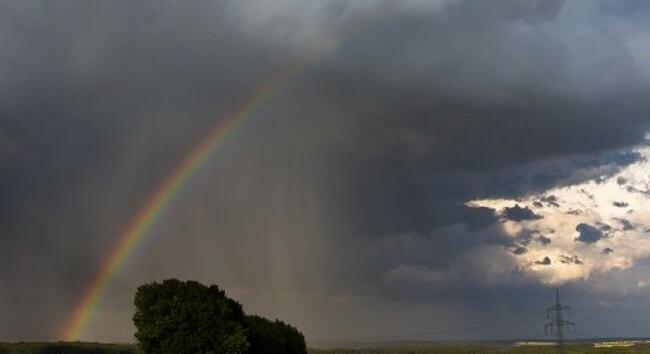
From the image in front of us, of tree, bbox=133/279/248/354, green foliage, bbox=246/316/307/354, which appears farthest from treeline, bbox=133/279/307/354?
green foliage, bbox=246/316/307/354

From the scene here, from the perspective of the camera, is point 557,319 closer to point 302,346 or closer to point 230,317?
point 302,346

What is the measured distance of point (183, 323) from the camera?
96000mm

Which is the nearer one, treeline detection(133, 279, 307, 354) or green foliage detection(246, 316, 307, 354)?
treeline detection(133, 279, 307, 354)

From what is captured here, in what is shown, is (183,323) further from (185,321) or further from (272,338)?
(272,338)

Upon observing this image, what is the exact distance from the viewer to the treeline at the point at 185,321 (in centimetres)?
9469

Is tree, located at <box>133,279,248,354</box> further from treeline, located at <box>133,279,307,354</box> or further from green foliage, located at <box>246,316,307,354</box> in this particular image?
green foliage, located at <box>246,316,307,354</box>

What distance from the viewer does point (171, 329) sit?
95812 mm

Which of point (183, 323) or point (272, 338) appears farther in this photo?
point (272, 338)

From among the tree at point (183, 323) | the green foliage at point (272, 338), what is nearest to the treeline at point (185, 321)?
the tree at point (183, 323)

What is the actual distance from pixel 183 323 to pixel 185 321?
43cm

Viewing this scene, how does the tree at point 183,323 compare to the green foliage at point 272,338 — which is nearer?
the tree at point 183,323

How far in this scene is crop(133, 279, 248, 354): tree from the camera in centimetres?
9462

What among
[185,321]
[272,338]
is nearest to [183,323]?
[185,321]

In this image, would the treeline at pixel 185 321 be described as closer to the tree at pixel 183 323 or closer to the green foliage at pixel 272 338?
the tree at pixel 183 323
